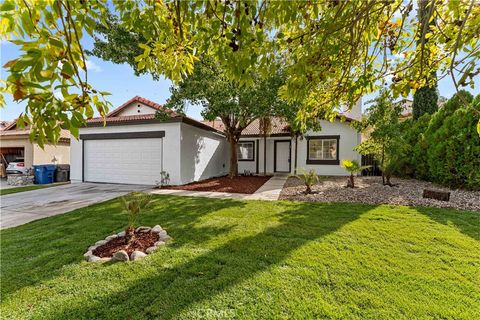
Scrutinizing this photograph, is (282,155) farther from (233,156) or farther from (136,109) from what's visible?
(136,109)

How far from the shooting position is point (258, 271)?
10.2ft

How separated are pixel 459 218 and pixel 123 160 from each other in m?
12.7

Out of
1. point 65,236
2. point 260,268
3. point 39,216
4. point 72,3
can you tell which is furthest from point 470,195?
point 39,216

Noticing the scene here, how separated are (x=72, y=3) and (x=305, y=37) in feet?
6.76

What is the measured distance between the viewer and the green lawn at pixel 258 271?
2.41 meters

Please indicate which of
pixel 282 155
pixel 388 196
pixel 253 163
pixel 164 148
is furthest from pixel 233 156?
pixel 388 196

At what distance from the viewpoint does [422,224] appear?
485 centimetres

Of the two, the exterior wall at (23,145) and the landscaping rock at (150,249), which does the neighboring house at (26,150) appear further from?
the landscaping rock at (150,249)

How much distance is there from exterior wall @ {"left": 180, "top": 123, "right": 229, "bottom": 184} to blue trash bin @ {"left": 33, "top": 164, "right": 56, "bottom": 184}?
26.6 ft

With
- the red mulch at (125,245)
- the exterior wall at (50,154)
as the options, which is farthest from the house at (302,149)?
the exterior wall at (50,154)

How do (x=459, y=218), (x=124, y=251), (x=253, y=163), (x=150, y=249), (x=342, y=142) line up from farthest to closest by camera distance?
1. (x=253, y=163)
2. (x=342, y=142)
3. (x=459, y=218)
4. (x=150, y=249)
5. (x=124, y=251)

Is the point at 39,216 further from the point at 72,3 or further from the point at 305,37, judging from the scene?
the point at 305,37

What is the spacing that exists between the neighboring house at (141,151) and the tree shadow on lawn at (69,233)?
3.76 meters

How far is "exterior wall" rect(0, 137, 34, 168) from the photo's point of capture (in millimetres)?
15222
